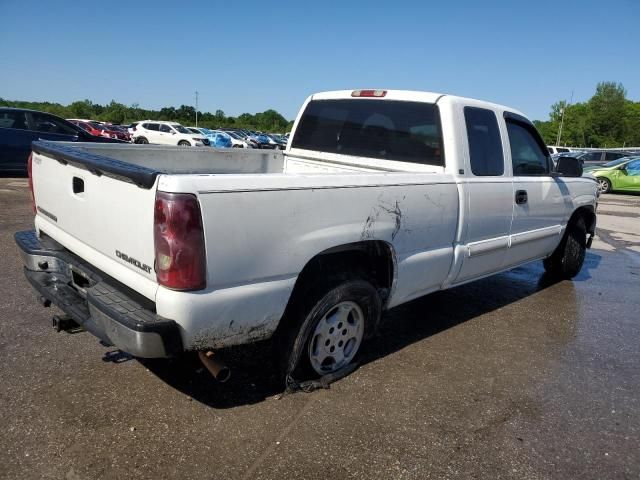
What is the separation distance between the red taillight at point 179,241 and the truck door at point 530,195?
302 centimetres

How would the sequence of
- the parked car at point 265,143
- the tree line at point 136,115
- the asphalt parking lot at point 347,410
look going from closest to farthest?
the asphalt parking lot at point 347,410
the parked car at point 265,143
the tree line at point 136,115

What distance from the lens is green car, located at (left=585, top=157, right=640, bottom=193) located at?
60.5 feet

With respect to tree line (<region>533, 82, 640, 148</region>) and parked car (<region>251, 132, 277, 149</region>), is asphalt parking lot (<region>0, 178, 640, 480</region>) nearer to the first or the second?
parked car (<region>251, 132, 277, 149</region>)

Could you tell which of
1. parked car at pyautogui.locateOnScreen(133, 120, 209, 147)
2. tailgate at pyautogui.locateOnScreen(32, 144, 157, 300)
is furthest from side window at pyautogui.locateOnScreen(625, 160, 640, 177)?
parked car at pyautogui.locateOnScreen(133, 120, 209, 147)

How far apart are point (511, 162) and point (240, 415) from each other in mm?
3097

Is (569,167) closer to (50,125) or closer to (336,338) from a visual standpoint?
(336,338)

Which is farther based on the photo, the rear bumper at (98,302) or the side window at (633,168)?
the side window at (633,168)

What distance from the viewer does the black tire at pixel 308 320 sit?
2889 mm

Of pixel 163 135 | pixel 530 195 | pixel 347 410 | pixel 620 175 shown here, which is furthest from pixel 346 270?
pixel 163 135

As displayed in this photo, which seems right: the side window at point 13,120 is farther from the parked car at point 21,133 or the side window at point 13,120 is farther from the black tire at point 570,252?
the black tire at point 570,252

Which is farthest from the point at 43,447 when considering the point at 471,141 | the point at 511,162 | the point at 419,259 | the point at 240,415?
the point at 511,162

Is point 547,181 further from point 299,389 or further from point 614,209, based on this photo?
point 614,209

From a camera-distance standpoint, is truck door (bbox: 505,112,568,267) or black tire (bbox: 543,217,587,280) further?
black tire (bbox: 543,217,587,280)

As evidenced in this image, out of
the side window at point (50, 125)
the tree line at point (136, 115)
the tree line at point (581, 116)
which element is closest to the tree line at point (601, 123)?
the tree line at point (581, 116)
